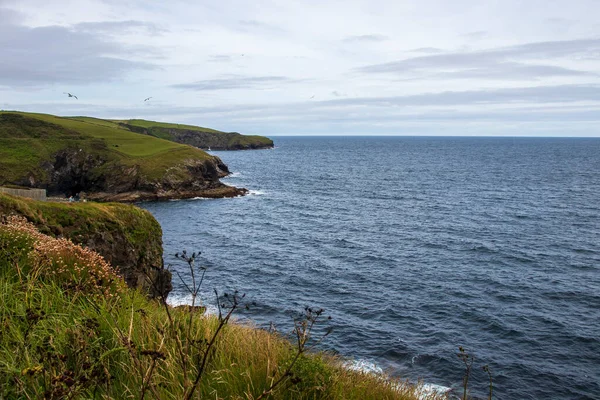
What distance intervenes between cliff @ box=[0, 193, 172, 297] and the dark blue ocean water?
7.96ft

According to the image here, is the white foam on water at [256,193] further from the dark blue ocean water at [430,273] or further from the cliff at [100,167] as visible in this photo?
the dark blue ocean water at [430,273]

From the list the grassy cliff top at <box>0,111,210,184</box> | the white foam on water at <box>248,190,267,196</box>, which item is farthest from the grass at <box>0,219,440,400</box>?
the grassy cliff top at <box>0,111,210,184</box>

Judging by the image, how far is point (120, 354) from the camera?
7.92 metres

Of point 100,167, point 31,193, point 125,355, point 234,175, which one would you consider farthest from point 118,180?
point 125,355

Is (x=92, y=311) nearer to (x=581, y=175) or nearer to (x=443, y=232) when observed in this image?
(x=443, y=232)

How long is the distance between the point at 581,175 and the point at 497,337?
373 feet

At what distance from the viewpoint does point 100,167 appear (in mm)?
95812

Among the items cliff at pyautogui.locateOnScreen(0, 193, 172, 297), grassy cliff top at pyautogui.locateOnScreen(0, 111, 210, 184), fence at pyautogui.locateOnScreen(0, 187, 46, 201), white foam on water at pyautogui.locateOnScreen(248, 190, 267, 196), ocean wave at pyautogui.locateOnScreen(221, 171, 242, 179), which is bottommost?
white foam on water at pyautogui.locateOnScreen(248, 190, 267, 196)

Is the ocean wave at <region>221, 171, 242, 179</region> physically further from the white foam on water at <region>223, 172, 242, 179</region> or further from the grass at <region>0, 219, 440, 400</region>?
the grass at <region>0, 219, 440, 400</region>

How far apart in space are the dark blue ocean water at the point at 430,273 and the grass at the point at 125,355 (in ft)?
28.8

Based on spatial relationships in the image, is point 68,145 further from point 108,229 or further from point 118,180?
point 108,229

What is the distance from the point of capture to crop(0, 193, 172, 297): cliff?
23969 millimetres

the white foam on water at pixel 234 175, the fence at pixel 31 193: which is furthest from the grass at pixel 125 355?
the white foam on water at pixel 234 175

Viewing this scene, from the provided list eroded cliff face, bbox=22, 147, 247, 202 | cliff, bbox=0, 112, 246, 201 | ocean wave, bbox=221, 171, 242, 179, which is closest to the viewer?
eroded cliff face, bbox=22, 147, 247, 202
